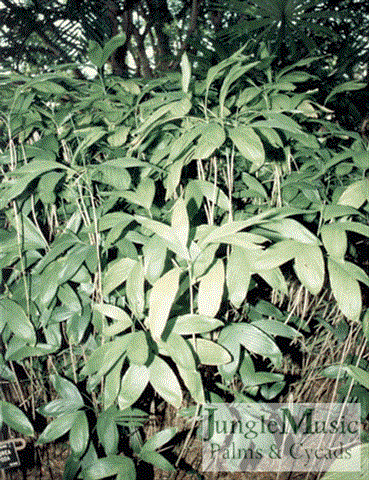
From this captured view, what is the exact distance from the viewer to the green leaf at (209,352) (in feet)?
2.07

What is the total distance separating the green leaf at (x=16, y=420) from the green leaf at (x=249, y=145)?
66 cm

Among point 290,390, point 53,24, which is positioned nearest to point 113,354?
point 290,390

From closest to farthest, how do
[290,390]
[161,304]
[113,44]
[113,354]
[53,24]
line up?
Answer: [161,304] → [113,354] → [113,44] → [290,390] → [53,24]

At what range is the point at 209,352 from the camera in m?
0.64

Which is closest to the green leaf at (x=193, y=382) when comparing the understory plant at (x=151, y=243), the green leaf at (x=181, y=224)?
the understory plant at (x=151, y=243)

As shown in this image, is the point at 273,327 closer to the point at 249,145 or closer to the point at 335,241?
the point at 335,241

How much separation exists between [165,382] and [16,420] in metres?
0.35

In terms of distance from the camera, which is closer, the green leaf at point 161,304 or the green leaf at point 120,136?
the green leaf at point 161,304

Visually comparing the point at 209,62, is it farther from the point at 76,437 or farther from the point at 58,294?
the point at 76,437

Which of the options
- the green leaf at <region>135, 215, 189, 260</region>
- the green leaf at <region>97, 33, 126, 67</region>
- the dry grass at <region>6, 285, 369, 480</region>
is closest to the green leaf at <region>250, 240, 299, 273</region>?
the green leaf at <region>135, 215, 189, 260</region>

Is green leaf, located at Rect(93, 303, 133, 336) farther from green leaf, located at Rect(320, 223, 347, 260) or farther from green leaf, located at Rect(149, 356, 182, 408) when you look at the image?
green leaf, located at Rect(320, 223, 347, 260)

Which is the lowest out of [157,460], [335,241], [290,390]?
[290,390]

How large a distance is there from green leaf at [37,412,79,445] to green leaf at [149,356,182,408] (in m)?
0.26

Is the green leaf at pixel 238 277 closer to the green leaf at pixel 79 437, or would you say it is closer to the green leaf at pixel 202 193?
the green leaf at pixel 202 193
